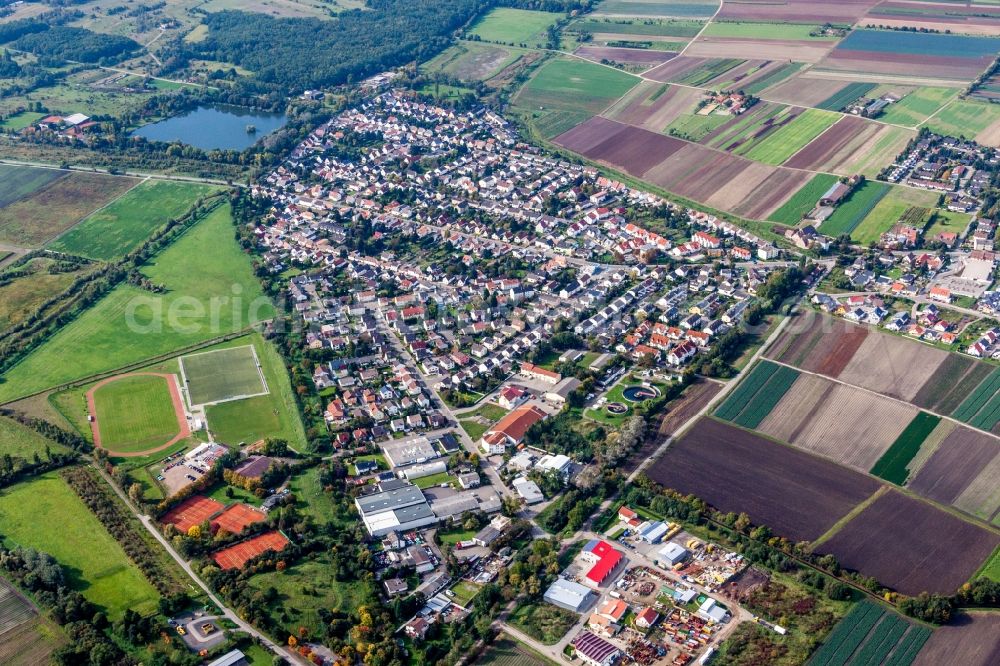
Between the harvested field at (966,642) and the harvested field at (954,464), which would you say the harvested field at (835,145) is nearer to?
the harvested field at (954,464)

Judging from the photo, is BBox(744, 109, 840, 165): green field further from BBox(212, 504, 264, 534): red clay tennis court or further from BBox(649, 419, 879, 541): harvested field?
BBox(212, 504, 264, 534): red clay tennis court

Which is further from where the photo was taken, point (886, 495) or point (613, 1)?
point (613, 1)

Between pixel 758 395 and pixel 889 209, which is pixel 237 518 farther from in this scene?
pixel 889 209

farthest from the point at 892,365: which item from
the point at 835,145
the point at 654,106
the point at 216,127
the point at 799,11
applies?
the point at 799,11

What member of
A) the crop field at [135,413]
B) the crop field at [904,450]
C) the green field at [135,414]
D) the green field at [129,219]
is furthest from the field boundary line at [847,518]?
the green field at [129,219]

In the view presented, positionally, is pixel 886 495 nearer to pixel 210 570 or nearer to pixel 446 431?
pixel 446 431

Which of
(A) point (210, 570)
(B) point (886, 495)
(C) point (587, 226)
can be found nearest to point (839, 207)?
(C) point (587, 226)

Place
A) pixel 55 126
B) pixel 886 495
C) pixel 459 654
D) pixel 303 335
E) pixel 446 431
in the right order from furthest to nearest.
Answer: pixel 55 126, pixel 303 335, pixel 446 431, pixel 886 495, pixel 459 654
